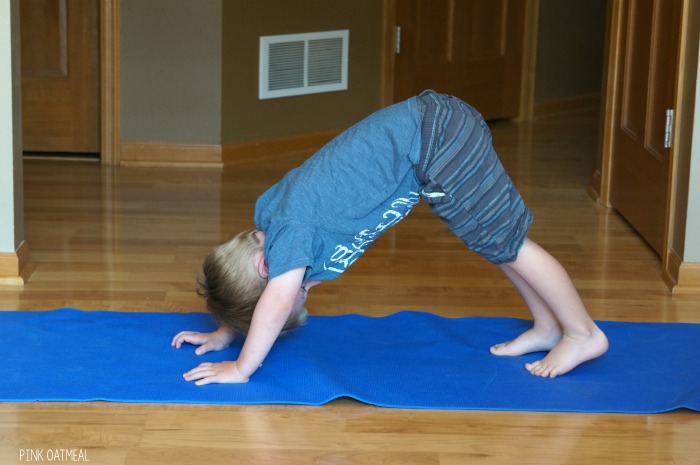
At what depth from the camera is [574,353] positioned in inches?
86.4

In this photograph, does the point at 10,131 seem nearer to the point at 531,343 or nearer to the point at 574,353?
the point at 531,343

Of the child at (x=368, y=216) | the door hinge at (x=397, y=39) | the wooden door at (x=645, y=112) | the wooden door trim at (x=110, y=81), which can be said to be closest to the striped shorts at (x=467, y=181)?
the child at (x=368, y=216)

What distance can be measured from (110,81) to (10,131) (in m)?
1.65

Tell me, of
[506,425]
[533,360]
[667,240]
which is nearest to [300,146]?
[667,240]

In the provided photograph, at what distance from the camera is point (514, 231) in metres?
2.12

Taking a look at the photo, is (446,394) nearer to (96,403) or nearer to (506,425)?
(506,425)

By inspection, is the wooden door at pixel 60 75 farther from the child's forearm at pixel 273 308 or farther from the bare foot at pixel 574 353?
the bare foot at pixel 574 353

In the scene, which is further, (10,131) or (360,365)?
(10,131)

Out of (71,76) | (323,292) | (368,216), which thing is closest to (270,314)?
(368,216)

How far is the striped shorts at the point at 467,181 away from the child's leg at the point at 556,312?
47mm

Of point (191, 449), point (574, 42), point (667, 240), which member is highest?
point (574, 42)

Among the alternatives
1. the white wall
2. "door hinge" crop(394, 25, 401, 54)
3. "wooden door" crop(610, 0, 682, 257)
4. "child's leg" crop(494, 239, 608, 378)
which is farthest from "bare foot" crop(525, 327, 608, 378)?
"door hinge" crop(394, 25, 401, 54)

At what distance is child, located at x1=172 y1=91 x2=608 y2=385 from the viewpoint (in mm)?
2033

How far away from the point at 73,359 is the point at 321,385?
0.54 m
